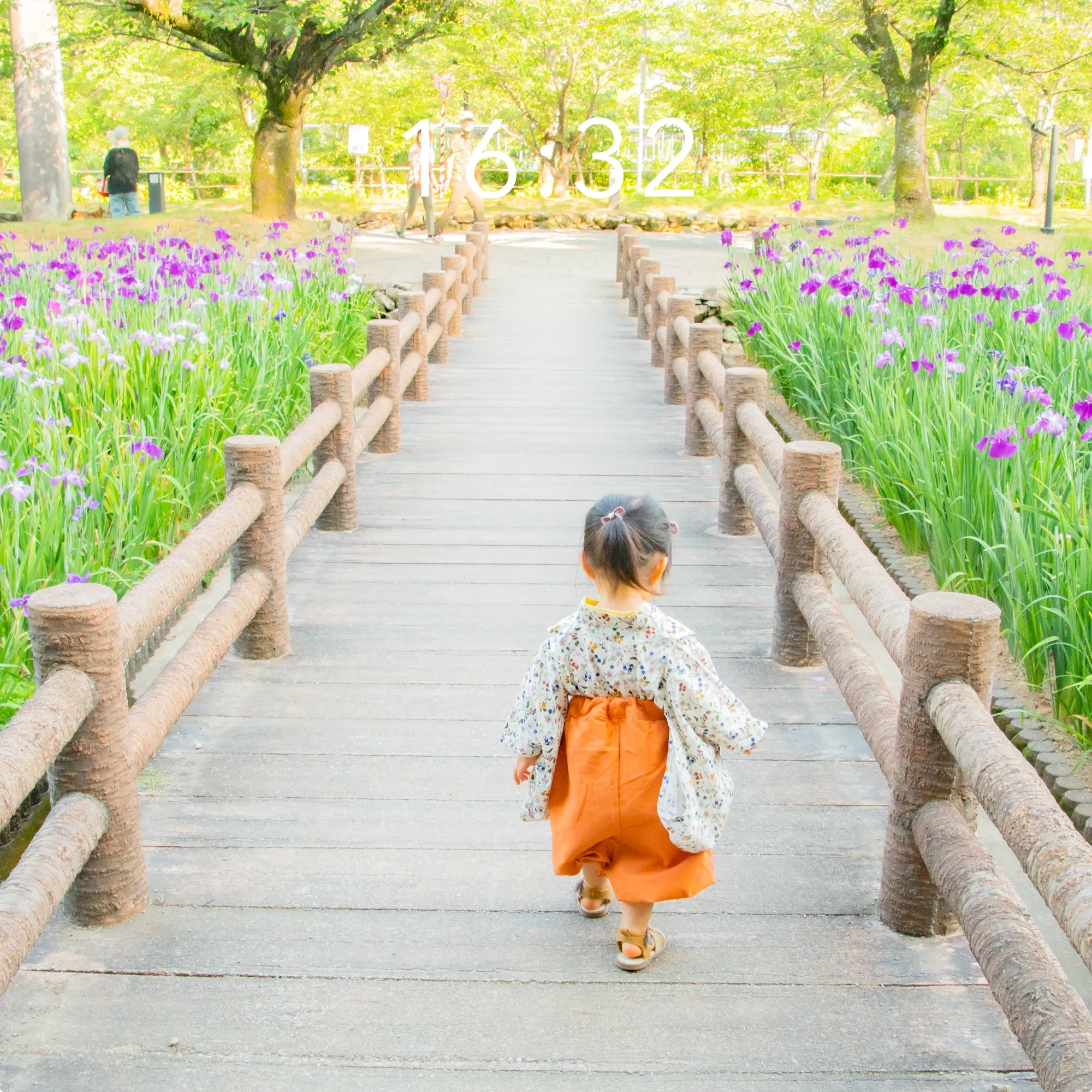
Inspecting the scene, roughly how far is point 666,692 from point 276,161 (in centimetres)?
1408

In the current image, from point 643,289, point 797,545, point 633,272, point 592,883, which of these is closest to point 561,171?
point 633,272

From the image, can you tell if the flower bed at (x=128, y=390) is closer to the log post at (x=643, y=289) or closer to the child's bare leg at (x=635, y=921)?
the child's bare leg at (x=635, y=921)

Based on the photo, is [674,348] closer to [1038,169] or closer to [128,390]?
[128,390]

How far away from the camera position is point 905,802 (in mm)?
2211

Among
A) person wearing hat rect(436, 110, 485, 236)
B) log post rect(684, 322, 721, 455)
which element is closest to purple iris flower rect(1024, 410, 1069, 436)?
log post rect(684, 322, 721, 455)

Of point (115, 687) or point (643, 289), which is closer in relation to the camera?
point (115, 687)

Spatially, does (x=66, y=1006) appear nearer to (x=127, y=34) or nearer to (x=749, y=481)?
(x=749, y=481)

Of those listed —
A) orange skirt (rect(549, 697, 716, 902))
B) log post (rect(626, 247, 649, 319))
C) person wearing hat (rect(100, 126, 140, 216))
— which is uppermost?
person wearing hat (rect(100, 126, 140, 216))

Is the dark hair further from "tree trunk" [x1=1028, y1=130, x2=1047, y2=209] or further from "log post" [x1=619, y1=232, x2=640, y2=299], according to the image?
"tree trunk" [x1=1028, y1=130, x2=1047, y2=209]

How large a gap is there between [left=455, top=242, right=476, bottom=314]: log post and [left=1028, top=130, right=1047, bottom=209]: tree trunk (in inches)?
706

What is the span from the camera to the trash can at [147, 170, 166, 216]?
52.1 ft

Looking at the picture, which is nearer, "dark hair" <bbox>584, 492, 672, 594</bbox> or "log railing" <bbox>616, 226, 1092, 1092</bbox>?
"log railing" <bbox>616, 226, 1092, 1092</bbox>

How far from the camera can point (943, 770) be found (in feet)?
7.06

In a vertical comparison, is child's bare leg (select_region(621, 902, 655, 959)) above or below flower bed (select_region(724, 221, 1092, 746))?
below
